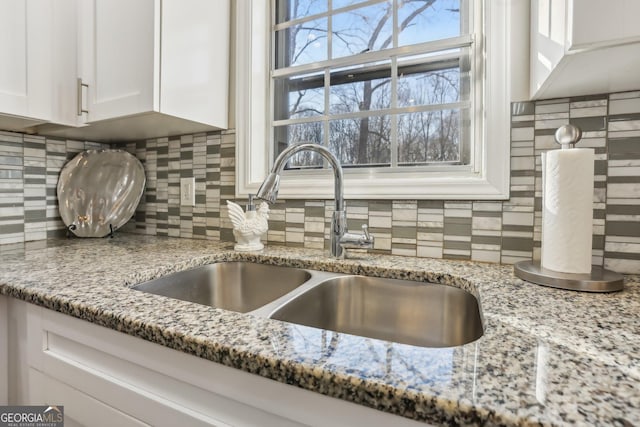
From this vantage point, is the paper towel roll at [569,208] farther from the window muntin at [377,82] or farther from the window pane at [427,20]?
the window pane at [427,20]

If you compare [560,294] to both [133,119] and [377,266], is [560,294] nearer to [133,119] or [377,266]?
[377,266]

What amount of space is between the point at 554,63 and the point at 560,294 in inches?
18.8

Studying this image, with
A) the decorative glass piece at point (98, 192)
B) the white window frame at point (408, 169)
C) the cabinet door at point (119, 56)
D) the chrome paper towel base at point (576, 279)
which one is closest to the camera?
the chrome paper towel base at point (576, 279)

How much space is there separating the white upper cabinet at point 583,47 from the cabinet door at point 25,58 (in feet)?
5.17

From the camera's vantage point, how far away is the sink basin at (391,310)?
791mm

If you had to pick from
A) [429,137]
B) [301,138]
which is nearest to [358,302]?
[429,137]

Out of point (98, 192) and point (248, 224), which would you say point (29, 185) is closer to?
point (98, 192)

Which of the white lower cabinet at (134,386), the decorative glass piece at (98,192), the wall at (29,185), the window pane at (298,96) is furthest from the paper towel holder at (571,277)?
the wall at (29,185)

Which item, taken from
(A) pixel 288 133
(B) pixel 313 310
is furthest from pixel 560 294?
(A) pixel 288 133

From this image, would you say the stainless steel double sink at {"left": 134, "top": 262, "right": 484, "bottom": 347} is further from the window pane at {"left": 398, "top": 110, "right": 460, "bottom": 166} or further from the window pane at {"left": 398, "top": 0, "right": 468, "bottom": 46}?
the window pane at {"left": 398, "top": 0, "right": 468, "bottom": 46}

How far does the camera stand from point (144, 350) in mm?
555

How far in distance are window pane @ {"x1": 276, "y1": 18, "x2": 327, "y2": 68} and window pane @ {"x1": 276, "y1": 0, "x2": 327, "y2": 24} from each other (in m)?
0.04

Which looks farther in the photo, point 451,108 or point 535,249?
point 451,108

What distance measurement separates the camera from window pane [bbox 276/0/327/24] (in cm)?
139
